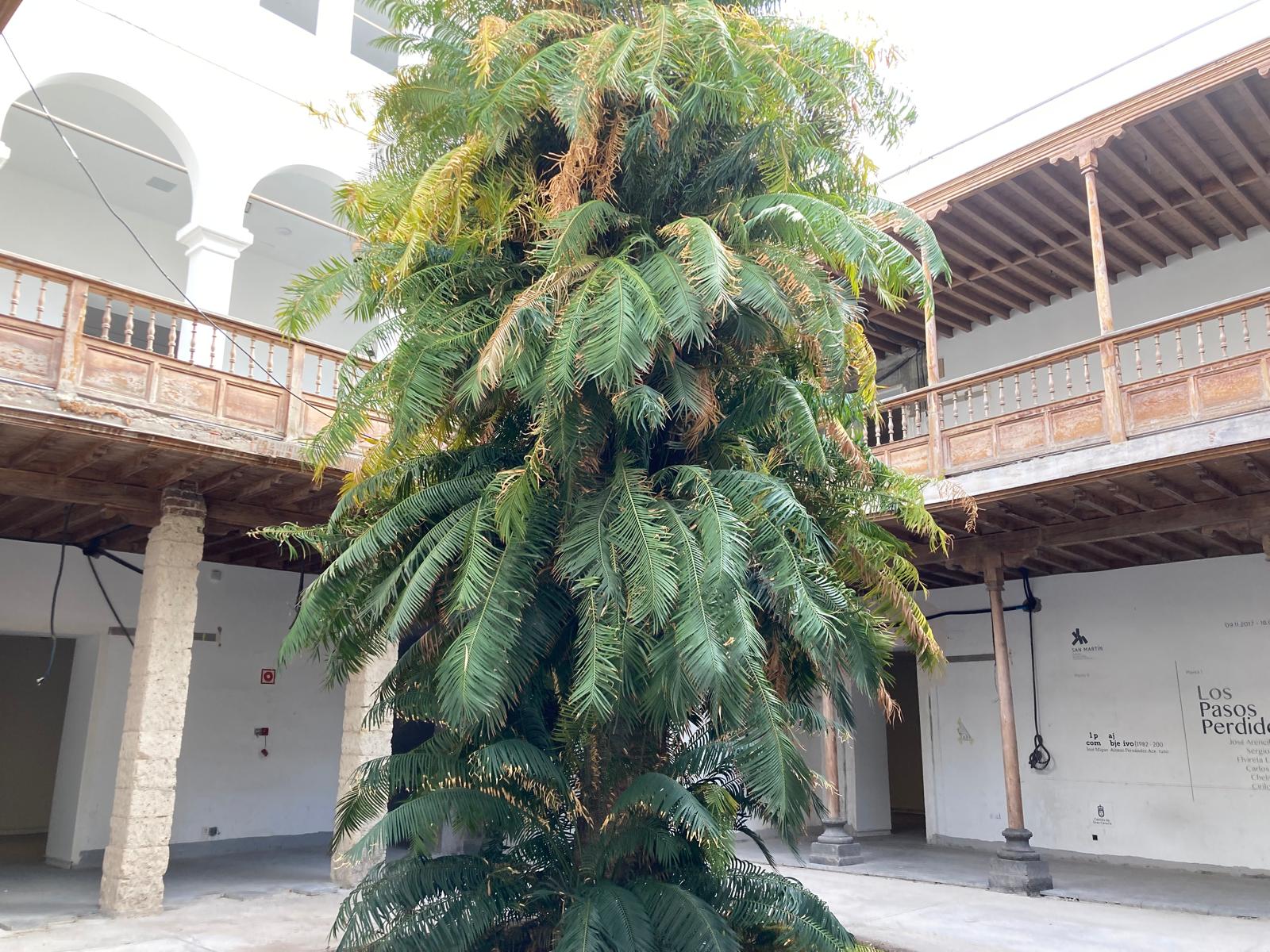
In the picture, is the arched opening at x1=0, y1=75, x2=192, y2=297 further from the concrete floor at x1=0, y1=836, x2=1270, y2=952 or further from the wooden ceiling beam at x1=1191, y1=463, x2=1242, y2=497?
the wooden ceiling beam at x1=1191, y1=463, x2=1242, y2=497

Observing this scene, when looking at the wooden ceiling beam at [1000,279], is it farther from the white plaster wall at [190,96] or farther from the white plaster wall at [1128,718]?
the white plaster wall at [190,96]

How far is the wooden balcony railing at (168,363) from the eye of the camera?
7.18 meters

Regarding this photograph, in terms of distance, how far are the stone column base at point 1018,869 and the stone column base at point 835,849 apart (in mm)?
1951

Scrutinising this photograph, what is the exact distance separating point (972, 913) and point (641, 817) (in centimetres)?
486

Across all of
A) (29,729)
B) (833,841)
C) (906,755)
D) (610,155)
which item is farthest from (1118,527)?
(29,729)

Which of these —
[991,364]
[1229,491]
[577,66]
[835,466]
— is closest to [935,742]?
[991,364]

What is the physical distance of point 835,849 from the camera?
451 inches

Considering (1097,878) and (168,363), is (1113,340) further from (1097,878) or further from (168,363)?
(168,363)

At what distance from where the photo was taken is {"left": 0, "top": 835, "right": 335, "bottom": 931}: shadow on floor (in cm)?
809

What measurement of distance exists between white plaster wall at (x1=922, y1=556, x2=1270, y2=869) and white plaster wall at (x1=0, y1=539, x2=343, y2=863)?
786 centimetres

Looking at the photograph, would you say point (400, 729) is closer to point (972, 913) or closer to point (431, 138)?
point (972, 913)

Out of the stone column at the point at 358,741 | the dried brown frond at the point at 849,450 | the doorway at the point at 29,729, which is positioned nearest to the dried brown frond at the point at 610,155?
the dried brown frond at the point at 849,450

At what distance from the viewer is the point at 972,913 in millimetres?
8430

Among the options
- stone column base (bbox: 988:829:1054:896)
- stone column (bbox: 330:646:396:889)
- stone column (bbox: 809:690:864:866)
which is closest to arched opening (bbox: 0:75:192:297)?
stone column (bbox: 330:646:396:889)
